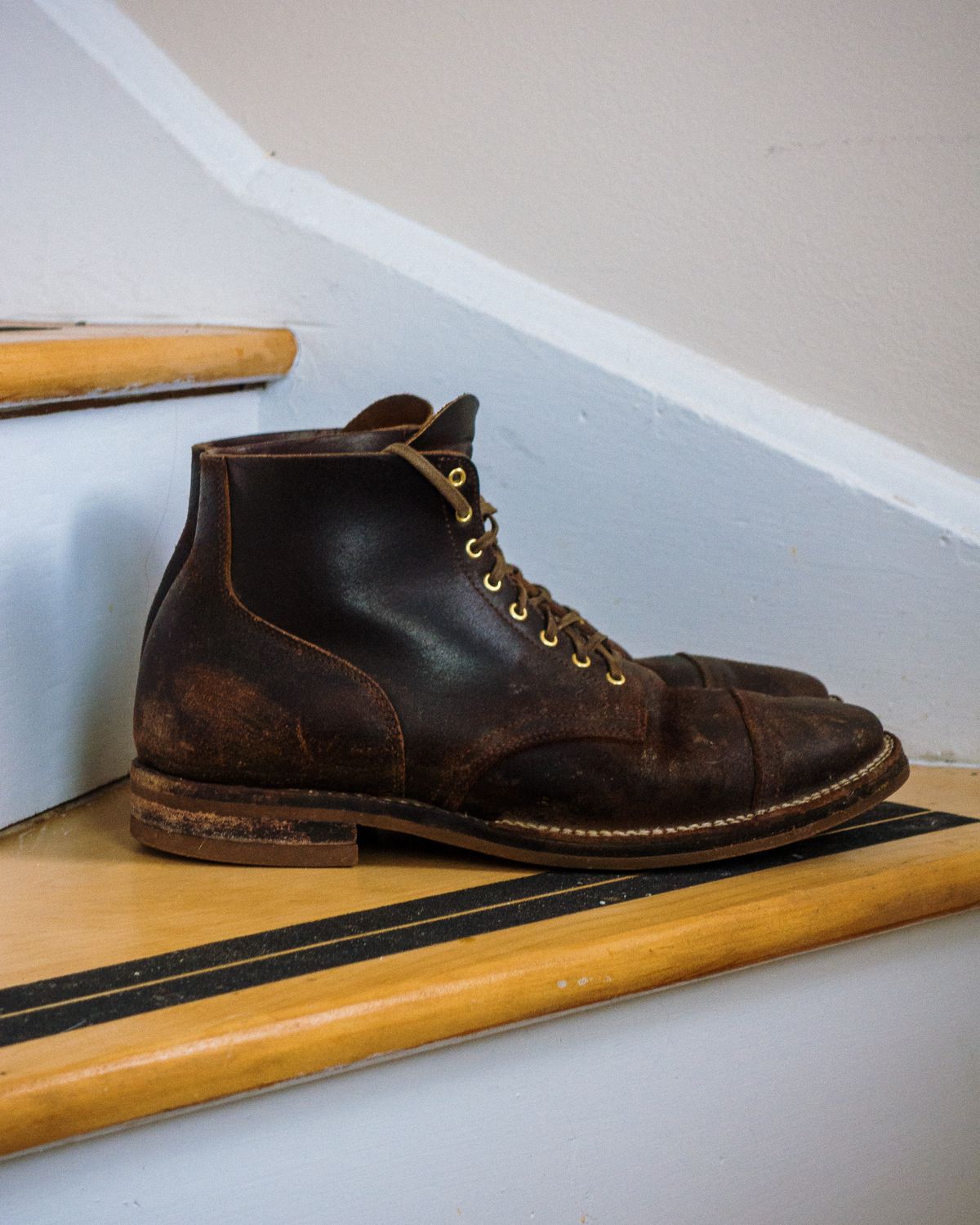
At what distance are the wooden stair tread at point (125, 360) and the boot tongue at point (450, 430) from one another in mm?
220

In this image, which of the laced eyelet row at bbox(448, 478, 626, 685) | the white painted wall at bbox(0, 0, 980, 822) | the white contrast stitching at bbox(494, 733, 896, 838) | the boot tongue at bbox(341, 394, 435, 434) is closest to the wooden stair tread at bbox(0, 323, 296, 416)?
the white painted wall at bbox(0, 0, 980, 822)

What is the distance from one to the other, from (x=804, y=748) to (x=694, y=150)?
0.52 m

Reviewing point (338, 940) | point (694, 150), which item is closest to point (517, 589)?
point (338, 940)

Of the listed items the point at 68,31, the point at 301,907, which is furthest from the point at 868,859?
the point at 68,31

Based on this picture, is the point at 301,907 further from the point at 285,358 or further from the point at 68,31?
the point at 68,31

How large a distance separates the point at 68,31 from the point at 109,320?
0.81 feet

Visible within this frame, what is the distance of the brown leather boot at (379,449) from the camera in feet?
2.17

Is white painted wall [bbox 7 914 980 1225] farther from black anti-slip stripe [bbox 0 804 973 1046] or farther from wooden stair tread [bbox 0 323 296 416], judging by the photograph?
wooden stair tread [bbox 0 323 296 416]

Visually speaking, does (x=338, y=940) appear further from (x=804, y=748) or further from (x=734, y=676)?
(x=734, y=676)

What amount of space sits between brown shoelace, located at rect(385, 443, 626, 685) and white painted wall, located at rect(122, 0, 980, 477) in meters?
0.35

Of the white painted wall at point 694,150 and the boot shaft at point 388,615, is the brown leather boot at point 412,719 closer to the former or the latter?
the boot shaft at point 388,615

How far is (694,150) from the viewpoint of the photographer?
0.89 meters

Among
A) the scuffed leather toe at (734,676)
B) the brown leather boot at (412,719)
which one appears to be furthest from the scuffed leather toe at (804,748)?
the scuffed leather toe at (734,676)

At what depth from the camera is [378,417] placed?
0.73 metres
